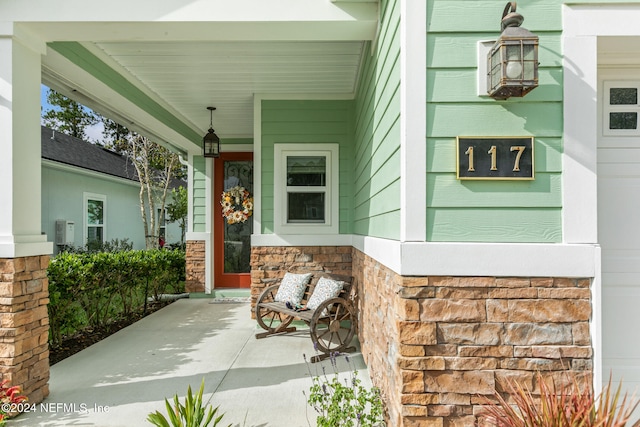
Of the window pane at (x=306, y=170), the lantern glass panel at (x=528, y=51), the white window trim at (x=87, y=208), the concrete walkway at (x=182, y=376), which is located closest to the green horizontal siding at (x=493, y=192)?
the lantern glass panel at (x=528, y=51)

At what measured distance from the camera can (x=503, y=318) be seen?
188cm

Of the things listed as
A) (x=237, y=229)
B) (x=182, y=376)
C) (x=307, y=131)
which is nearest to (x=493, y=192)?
(x=182, y=376)

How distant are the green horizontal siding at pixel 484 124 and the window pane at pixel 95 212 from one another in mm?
9757

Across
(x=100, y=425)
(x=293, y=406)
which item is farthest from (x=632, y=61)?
(x=100, y=425)

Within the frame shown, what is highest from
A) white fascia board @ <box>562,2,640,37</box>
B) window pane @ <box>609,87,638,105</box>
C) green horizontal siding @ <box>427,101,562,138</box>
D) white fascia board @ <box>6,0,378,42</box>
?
white fascia board @ <box>6,0,378,42</box>

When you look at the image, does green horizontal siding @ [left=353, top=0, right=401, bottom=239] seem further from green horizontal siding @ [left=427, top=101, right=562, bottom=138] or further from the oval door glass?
the oval door glass

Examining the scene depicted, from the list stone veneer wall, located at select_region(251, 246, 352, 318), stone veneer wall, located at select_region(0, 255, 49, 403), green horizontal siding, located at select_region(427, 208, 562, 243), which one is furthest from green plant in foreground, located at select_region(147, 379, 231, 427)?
stone veneer wall, located at select_region(251, 246, 352, 318)

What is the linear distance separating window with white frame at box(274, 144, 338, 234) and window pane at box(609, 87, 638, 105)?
9.99ft

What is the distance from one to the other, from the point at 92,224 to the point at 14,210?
308 inches

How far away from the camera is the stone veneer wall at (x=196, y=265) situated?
7043 mm

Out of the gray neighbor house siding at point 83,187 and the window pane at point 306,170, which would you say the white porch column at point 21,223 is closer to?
the window pane at point 306,170

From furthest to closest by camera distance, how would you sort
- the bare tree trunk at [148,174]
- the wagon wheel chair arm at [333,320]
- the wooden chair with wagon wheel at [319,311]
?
the bare tree trunk at [148,174], the wooden chair with wagon wheel at [319,311], the wagon wheel chair arm at [333,320]

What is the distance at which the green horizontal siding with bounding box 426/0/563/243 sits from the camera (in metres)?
1.89

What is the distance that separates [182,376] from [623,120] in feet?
11.9
